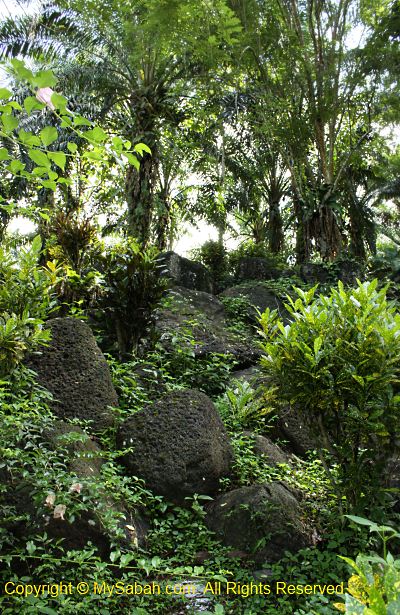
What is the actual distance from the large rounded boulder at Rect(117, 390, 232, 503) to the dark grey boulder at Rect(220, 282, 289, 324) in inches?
171

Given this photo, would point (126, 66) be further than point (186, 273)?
Yes

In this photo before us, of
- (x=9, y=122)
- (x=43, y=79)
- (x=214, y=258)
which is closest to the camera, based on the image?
(x=43, y=79)

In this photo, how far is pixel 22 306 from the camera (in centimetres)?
511

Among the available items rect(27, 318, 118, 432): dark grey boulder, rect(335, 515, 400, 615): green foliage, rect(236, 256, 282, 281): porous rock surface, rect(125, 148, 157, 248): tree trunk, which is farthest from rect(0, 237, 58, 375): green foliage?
rect(236, 256, 282, 281): porous rock surface

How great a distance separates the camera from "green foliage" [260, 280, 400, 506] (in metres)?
3.42

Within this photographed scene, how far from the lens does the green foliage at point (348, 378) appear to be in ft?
11.2

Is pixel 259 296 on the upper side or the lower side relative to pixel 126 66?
lower

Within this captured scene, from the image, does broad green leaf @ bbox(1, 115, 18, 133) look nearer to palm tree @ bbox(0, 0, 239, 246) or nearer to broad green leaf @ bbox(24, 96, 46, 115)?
broad green leaf @ bbox(24, 96, 46, 115)

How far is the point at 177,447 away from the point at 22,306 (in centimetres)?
204

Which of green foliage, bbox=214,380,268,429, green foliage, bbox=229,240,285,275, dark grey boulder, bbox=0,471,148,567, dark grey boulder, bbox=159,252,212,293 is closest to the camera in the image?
dark grey boulder, bbox=0,471,148,567

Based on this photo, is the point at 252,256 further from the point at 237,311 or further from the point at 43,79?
the point at 43,79

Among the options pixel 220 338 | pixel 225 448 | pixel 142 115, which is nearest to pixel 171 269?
pixel 220 338

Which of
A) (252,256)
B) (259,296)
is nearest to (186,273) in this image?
(259,296)

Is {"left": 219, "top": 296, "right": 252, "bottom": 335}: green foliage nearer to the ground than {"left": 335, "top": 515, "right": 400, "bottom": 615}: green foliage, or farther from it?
farther from it
